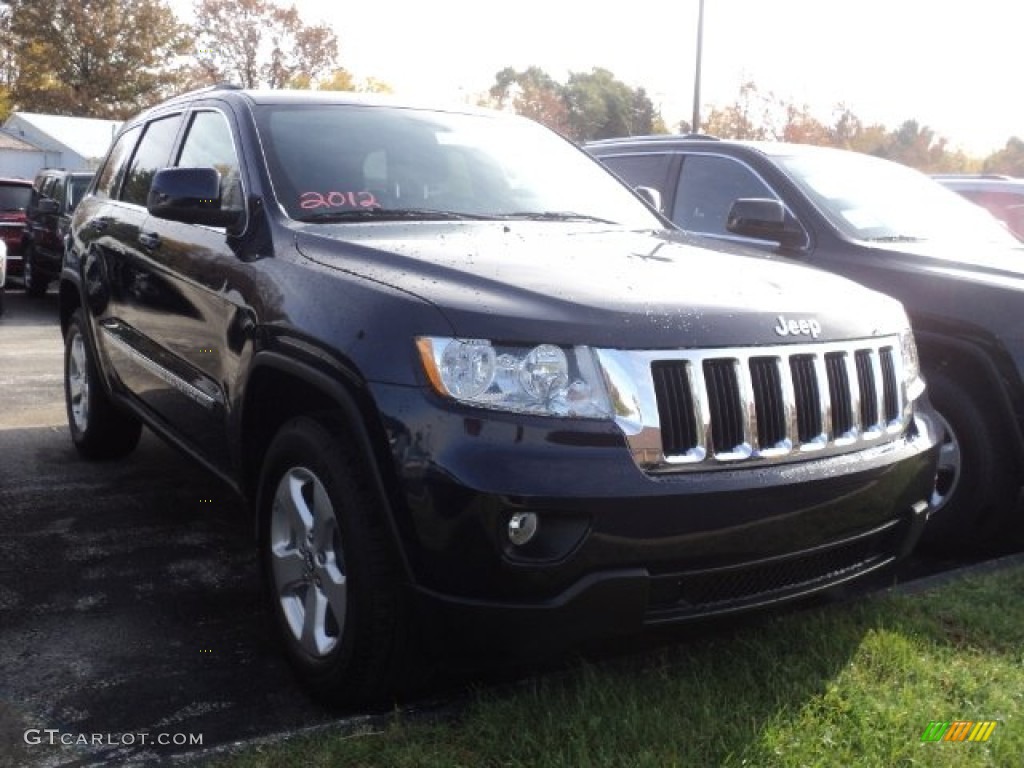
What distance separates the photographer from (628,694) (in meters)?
3.04

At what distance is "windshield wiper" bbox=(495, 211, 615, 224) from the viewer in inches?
160

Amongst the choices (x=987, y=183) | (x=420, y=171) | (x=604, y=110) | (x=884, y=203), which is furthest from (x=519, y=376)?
(x=604, y=110)

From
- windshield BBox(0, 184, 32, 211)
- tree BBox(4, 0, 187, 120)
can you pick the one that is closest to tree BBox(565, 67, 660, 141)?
tree BBox(4, 0, 187, 120)

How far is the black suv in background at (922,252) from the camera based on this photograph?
4.55m

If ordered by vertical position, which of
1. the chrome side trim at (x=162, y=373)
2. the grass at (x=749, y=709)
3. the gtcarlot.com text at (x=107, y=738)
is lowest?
the gtcarlot.com text at (x=107, y=738)

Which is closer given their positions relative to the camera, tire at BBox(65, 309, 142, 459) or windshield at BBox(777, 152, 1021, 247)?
windshield at BBox(777, 152, 1021, 247)

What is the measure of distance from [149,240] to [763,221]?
2762mm

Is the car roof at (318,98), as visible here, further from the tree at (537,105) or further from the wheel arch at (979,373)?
the tree at (537,105)

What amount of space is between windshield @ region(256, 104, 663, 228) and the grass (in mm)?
1659

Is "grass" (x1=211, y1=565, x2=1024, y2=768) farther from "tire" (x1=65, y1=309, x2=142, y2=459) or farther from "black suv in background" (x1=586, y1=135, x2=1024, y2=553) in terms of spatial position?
"tire" (x1=65, y1=309, x2=142, y2=459)

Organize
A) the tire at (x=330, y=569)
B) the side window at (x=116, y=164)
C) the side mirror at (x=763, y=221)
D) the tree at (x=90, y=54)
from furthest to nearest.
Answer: the tree at (x=90, y=54), the side window at (x=116, y=164), the side mirror at (x=763, y=221), the tire at (x=330, y=569)

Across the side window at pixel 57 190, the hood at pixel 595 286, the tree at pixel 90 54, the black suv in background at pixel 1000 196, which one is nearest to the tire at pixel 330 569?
the hood at pixel 595 286

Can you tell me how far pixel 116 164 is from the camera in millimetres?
5852

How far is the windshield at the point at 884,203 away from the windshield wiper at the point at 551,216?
1.66 m
